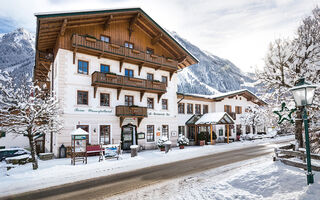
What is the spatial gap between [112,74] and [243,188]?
15071mm

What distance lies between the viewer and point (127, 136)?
70.0 ft

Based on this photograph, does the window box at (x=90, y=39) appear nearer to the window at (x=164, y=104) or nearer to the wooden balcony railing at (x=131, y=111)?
the wooden balcony railing at (x=131, y=111)

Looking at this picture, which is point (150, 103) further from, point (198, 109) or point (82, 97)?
point (198, 109)

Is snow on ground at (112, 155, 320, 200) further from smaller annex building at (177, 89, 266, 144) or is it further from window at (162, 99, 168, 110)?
smaller annex building at (177, 89, 266, 144)

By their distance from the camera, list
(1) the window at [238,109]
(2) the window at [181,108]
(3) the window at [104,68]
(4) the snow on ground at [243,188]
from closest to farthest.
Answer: (4) the snow on ground at [243,188] → (3) the window at [104,68] → (2) the window at [181,108] → (1) the window at [238,109]

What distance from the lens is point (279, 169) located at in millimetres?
9172

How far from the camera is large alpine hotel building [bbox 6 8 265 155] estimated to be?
1803 centimetres

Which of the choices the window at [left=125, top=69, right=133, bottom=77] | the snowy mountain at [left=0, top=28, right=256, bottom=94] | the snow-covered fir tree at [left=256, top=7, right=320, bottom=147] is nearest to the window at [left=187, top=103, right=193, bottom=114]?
the window at [left=125, top=69, right=133, bottom=77]

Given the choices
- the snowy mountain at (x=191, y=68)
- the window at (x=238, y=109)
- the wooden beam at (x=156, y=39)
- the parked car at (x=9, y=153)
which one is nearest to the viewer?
the parked car at (x=9, y=153)

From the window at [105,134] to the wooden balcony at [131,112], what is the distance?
63.0 inches

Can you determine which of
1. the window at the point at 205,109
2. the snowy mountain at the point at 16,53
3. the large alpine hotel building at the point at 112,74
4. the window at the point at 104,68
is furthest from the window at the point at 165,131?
the snowy mountain at the point at 16,53

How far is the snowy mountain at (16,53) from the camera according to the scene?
10937cm

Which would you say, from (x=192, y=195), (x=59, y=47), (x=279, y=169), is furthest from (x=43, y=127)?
(x=279, y=169)

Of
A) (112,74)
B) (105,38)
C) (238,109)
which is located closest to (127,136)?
(112,74)
